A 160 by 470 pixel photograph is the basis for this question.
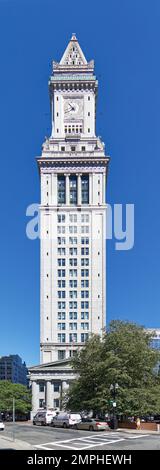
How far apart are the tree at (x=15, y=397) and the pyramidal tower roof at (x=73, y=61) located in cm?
7634

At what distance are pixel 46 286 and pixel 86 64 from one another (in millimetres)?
55774

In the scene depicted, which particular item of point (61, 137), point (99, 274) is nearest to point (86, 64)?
point (61, 137)

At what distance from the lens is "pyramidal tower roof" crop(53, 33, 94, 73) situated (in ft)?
512

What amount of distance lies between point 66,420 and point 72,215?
87561 millimetres

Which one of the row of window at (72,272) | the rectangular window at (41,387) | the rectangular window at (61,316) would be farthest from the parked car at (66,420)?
the row of window at (72,272)

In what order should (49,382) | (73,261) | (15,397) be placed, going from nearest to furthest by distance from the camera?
(15,397), (49,382), (73,261)

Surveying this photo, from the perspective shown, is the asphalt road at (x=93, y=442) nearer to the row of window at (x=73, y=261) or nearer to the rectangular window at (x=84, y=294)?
the rectangular window at (x=84, y=294)

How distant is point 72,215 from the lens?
487 feet

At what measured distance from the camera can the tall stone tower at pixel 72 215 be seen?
141 m

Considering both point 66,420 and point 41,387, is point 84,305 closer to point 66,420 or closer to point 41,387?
point 41,387

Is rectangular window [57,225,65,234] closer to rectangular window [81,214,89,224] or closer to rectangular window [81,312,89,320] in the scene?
rectangular window [81,214,89,224]

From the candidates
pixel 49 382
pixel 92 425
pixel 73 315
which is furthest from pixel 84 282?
pixel 92 425

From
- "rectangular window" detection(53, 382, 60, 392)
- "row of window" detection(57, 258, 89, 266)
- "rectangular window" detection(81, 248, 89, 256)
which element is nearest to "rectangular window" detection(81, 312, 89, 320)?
"row of window" detection(57, 258, 89, 266)

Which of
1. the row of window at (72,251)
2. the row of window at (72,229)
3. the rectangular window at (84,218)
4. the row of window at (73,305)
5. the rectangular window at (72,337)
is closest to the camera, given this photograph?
the rectangular window at (72,337)
